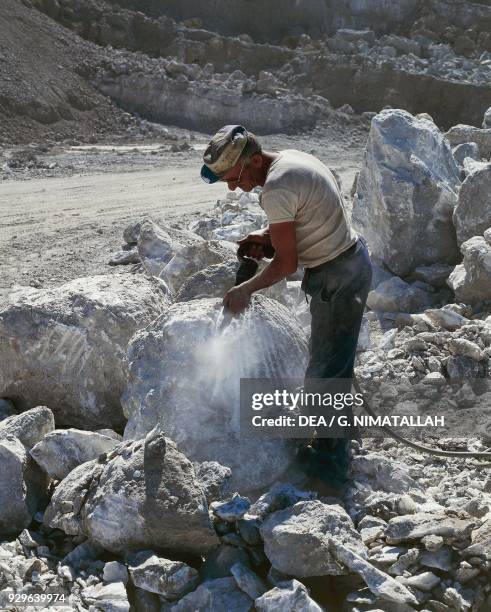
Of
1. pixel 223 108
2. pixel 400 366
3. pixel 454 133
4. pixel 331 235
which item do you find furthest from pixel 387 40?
pixel 331 235

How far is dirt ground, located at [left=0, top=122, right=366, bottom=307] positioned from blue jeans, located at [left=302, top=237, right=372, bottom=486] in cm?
410

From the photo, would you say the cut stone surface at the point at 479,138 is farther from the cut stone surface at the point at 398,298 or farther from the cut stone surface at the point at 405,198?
the cut stone surface at the point at 398,298

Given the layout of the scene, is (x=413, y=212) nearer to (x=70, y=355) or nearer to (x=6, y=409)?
(x=70, y=355)

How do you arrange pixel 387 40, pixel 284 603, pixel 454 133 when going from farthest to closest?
1. pixel 387 40
2. pixel 454 133
3. pixel 284 603

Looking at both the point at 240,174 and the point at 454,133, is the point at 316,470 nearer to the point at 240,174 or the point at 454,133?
the point at 240,174

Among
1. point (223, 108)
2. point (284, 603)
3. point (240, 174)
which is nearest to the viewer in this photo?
point (284, 603)

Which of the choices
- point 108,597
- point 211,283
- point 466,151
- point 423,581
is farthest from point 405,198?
point 108,597

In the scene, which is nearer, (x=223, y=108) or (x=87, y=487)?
(x=87, y=487)

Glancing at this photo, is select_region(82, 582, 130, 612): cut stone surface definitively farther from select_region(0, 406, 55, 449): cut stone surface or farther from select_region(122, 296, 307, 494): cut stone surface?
select_region(0, 406, 55, 449): cut stone surface

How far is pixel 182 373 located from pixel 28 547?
3.50 ft

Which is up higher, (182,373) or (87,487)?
(182,373)

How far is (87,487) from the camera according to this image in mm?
3430

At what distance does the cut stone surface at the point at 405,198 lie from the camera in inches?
284

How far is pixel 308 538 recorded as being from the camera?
2.99 metres
